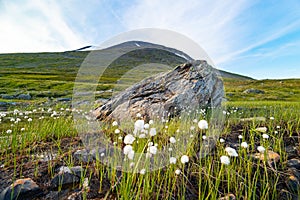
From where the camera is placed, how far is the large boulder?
8.48 m

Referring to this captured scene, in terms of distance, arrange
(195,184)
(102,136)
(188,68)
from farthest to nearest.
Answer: (188,68) < (102,136) < (195,184)

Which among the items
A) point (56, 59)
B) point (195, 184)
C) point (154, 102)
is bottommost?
point (195, 184)

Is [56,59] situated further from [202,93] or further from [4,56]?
[202,93]

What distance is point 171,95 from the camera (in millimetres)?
9023

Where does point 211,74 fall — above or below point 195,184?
above

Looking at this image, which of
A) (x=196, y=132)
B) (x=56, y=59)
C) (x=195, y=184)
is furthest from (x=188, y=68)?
(x=56, y=59)

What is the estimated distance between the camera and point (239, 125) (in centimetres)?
619

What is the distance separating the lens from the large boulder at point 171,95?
27.8 ft

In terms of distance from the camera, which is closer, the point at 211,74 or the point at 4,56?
the point at 211,74

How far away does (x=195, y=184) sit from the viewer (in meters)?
3.09

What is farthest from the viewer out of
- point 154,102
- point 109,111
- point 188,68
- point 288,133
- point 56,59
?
point 56,59

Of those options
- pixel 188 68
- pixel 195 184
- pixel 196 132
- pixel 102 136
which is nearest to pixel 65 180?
pixel 195 184

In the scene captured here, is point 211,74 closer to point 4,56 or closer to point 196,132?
point 196,132

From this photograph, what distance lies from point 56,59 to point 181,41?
13261 centimetres
